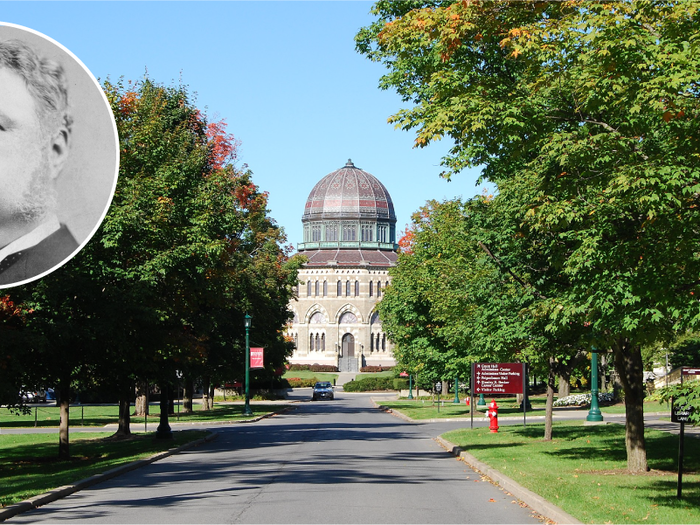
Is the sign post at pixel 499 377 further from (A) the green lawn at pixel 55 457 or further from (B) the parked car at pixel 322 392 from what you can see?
(B) the parked car at pixel 322 392

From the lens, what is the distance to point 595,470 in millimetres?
17062

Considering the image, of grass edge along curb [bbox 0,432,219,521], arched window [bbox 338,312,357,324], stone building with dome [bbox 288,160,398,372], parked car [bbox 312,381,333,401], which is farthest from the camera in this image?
arched window [bbox 338,312,357,324]

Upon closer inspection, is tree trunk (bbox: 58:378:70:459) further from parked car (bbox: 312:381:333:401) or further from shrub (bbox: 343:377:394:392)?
shrub (bbox: 343:377:394:392)

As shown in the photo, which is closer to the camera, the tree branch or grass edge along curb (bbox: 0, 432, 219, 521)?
grass edge along curb (bbox: 0, 432, 219, 521)

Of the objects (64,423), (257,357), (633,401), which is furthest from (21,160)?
(257,357)

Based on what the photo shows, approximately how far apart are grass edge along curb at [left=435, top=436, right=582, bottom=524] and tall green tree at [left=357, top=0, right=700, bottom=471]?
2.61 metres

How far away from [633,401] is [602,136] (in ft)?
23.6

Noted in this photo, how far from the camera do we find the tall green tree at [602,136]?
10.9 m

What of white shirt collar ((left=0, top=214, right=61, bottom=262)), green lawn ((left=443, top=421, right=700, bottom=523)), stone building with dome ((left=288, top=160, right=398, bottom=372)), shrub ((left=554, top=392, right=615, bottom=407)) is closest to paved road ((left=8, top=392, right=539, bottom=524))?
green lawn ((left=443, top=421, right=700, bottom=523))

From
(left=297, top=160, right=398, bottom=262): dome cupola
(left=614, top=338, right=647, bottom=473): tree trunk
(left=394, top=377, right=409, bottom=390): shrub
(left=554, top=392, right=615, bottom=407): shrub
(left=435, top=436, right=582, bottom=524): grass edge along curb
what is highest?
(left=297, top=160, right=398, bottom=262): dome cupola

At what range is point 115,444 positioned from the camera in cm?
2634

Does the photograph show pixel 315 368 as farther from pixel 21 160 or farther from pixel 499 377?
pixel 21 160

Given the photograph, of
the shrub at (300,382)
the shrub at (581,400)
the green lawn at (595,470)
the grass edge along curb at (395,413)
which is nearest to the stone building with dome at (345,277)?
the shrub at (300,382)

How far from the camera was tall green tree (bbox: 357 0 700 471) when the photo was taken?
35.9ft
